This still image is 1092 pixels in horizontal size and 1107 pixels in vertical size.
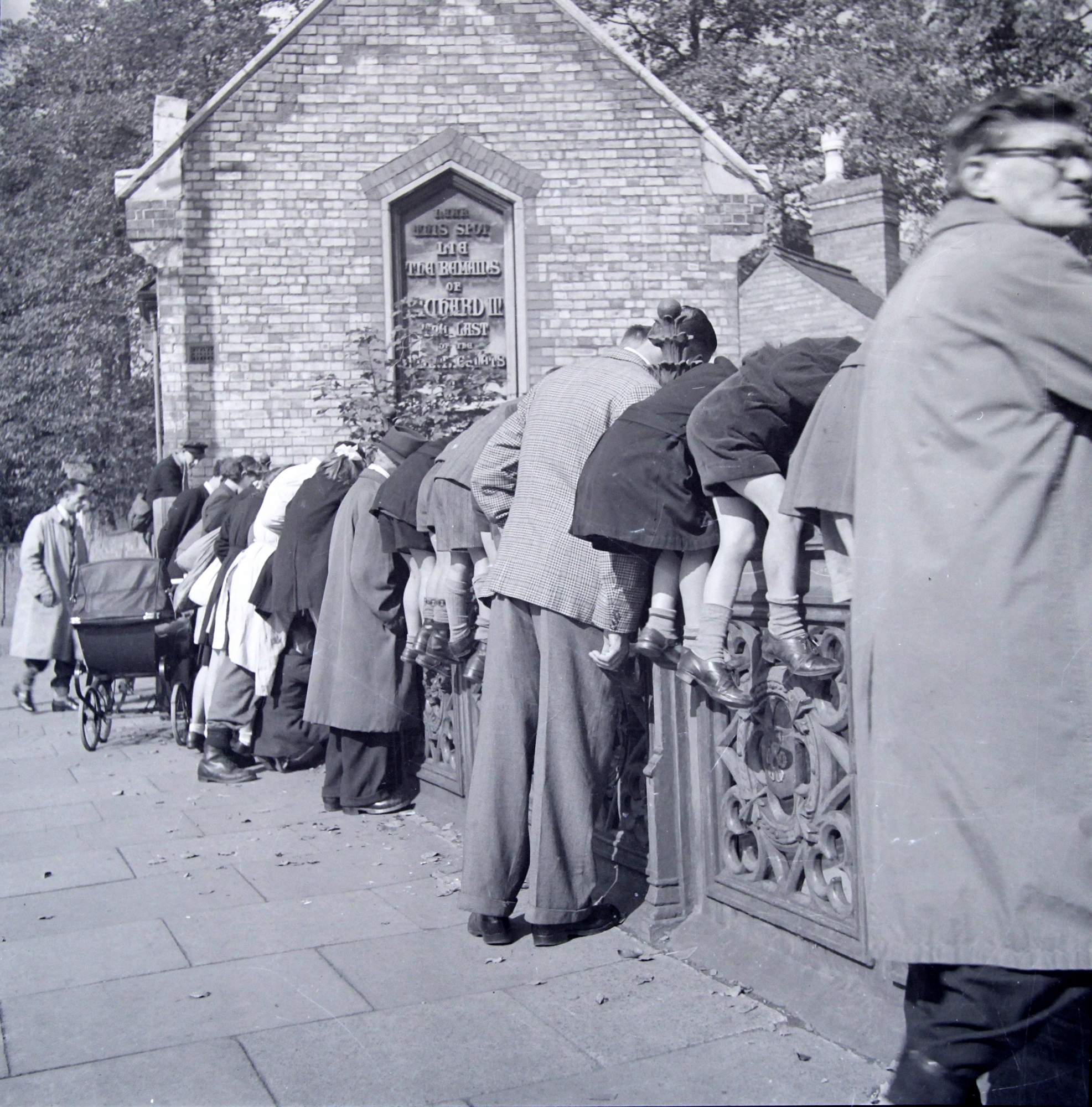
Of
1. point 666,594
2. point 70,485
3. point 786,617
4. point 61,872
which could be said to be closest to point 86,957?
point 61,872

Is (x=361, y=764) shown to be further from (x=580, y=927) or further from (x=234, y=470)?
(x=234, y=470)

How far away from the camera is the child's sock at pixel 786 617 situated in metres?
3.94

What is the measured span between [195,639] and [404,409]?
2.22 metres

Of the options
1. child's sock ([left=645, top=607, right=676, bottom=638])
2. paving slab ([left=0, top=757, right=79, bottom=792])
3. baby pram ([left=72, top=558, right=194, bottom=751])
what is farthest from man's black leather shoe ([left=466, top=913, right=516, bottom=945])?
baby pram ([left=72, top=558, right=194, bottom=751])

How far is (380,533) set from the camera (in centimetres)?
715

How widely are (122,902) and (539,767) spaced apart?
6.97 feet

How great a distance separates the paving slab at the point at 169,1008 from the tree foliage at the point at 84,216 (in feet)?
87.0

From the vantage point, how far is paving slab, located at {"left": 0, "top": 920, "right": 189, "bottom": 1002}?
4.64 meters

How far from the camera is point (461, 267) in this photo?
15.5 meters

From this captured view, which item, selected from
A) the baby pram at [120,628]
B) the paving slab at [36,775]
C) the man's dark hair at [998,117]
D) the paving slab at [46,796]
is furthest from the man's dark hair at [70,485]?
the man's dark hair at [998,117]

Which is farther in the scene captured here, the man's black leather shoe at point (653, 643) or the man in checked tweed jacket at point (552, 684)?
the man in checked tweed jacket at point (552, 684)

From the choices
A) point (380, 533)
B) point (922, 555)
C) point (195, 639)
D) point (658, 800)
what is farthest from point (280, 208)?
point (922, 555)

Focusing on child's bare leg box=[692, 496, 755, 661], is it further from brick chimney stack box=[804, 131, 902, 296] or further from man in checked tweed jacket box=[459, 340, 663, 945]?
brick chimney stack box=[804, 131, 902, 296]

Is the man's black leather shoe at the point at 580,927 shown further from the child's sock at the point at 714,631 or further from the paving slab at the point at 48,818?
the paving slab at the point at 48,818
